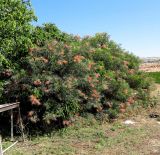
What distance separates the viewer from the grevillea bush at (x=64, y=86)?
983 centimetres

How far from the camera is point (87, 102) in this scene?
10.7m

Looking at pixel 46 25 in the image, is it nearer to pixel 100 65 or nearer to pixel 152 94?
pixel 100 65

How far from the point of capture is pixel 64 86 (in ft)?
32.2

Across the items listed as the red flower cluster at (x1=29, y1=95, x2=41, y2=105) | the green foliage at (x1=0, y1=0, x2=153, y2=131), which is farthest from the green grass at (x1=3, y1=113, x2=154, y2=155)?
the red flower cluster at (x1=29, y1=95, x2=41, y2=105)

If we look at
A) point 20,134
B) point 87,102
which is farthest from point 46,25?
point 20,134

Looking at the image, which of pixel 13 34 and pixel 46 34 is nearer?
pixel 13 34

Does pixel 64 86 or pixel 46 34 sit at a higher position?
pixel 46 34

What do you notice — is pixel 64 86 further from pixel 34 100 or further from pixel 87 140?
pixel 87 140

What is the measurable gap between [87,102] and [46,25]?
2934mm

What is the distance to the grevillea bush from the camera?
32.2 feet

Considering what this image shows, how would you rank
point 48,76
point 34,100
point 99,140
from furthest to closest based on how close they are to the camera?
point 48,76, point 34,100, point 99,140

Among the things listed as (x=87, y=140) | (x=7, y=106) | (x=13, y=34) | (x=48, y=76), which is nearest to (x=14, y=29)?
(x=13, y=34)

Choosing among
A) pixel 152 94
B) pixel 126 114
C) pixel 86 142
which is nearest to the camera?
pixel 86 142

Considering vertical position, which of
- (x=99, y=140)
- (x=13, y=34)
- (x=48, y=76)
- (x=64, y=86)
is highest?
(x=13, y=34)
